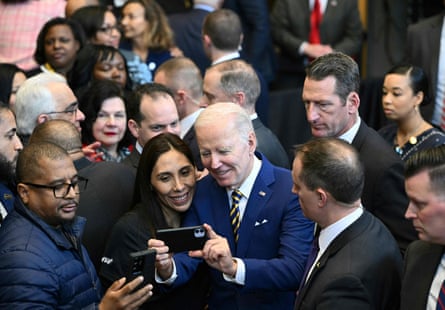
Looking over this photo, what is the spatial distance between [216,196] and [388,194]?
0.89 m

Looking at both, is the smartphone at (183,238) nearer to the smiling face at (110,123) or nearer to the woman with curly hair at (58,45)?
the smiling face at (110,123)

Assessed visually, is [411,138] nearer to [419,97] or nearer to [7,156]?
[419,97]

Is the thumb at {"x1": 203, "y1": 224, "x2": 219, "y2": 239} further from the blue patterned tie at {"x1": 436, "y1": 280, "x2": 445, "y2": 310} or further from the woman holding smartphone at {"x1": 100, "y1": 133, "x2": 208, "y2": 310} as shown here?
the blue patterned tie at {"x1": 436, "y1": 280, "x2": 445, "y2": 310}

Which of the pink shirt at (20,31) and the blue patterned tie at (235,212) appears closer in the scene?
the blue patterned tie at (235,212)

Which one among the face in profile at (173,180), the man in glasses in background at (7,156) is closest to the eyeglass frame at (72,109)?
the man in glasses in background at (7,156)

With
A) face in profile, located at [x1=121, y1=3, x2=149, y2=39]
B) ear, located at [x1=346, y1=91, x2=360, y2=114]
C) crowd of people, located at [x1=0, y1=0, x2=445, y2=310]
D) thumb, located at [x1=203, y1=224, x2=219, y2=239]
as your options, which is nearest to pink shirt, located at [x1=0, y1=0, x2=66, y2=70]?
face in profile, located at [x1=121, y1=3, x2=149, y2=39]

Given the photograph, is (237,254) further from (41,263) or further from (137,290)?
(41,263)

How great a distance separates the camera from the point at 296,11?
27.1 ft

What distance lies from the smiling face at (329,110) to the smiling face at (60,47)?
2503 mm

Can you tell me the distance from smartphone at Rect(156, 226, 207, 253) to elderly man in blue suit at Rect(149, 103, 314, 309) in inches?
4.9

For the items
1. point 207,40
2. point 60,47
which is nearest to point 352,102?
point 207,40

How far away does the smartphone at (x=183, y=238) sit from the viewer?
3863 millimetres

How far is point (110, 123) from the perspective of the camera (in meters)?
5.55

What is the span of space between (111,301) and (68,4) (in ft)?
14.6
